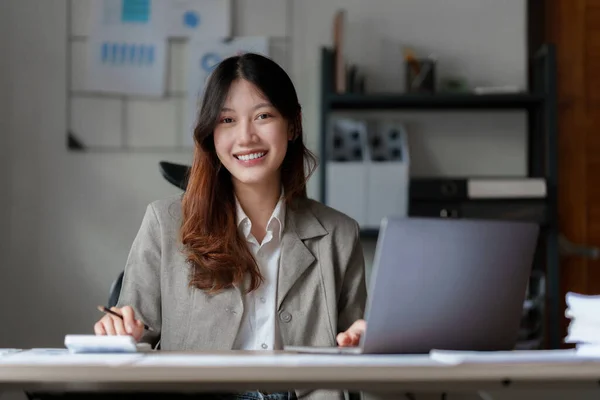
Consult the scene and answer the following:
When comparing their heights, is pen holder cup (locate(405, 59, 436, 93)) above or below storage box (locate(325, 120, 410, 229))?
above

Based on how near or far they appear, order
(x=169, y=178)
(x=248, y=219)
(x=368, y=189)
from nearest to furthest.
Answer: (x=248, y=219), (x=169, y=178), (x=368, y=189)

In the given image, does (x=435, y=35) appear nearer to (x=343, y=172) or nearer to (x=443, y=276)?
(x=343, y=172)

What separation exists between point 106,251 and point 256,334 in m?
1.68

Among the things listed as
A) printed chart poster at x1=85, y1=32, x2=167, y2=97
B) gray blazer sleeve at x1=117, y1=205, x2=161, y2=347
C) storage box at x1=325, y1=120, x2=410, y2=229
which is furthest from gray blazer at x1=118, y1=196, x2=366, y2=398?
printed chart poster at x1=85, y1=32, x2=167, y2=97

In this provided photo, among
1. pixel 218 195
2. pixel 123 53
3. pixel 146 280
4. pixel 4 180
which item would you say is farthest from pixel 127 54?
pixel 146 280

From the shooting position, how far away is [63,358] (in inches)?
40.4

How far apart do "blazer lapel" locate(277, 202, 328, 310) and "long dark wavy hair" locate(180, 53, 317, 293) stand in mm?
42

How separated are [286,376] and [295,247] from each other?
74cm

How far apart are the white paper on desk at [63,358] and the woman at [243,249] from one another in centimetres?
42

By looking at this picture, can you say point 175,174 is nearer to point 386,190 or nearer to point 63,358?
point 63,358

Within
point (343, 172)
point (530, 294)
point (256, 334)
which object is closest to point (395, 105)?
point (343, 172)

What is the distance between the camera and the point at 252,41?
3.15 m

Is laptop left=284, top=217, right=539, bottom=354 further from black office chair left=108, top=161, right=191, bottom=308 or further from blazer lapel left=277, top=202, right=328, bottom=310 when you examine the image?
black office chair left=108, top=161, right=191, bottom=308

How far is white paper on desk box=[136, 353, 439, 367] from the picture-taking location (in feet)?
3.12
